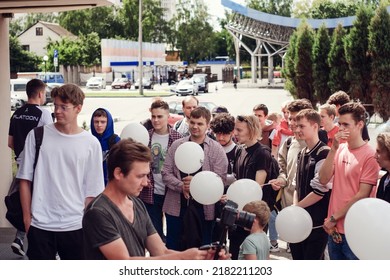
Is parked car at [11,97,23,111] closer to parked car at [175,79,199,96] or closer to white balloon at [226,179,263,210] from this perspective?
parked car at [175,79,199,96]

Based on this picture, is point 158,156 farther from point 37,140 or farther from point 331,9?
point 331,9

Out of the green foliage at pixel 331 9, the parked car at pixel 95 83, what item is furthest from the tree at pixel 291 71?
the green foliage at pixel 331 9

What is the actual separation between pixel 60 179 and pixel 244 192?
1.51m

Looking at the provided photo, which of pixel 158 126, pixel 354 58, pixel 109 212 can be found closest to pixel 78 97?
pixel 109 212

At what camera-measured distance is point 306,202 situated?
5047 mm

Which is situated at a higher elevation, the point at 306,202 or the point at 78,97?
the point at 78,97

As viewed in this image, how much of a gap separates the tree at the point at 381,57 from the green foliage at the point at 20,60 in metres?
50.8

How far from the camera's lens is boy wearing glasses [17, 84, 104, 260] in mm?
4070

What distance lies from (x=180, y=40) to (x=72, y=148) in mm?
101131

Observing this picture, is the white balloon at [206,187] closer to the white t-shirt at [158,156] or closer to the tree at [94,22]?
the white t-shirt at [158,156]
